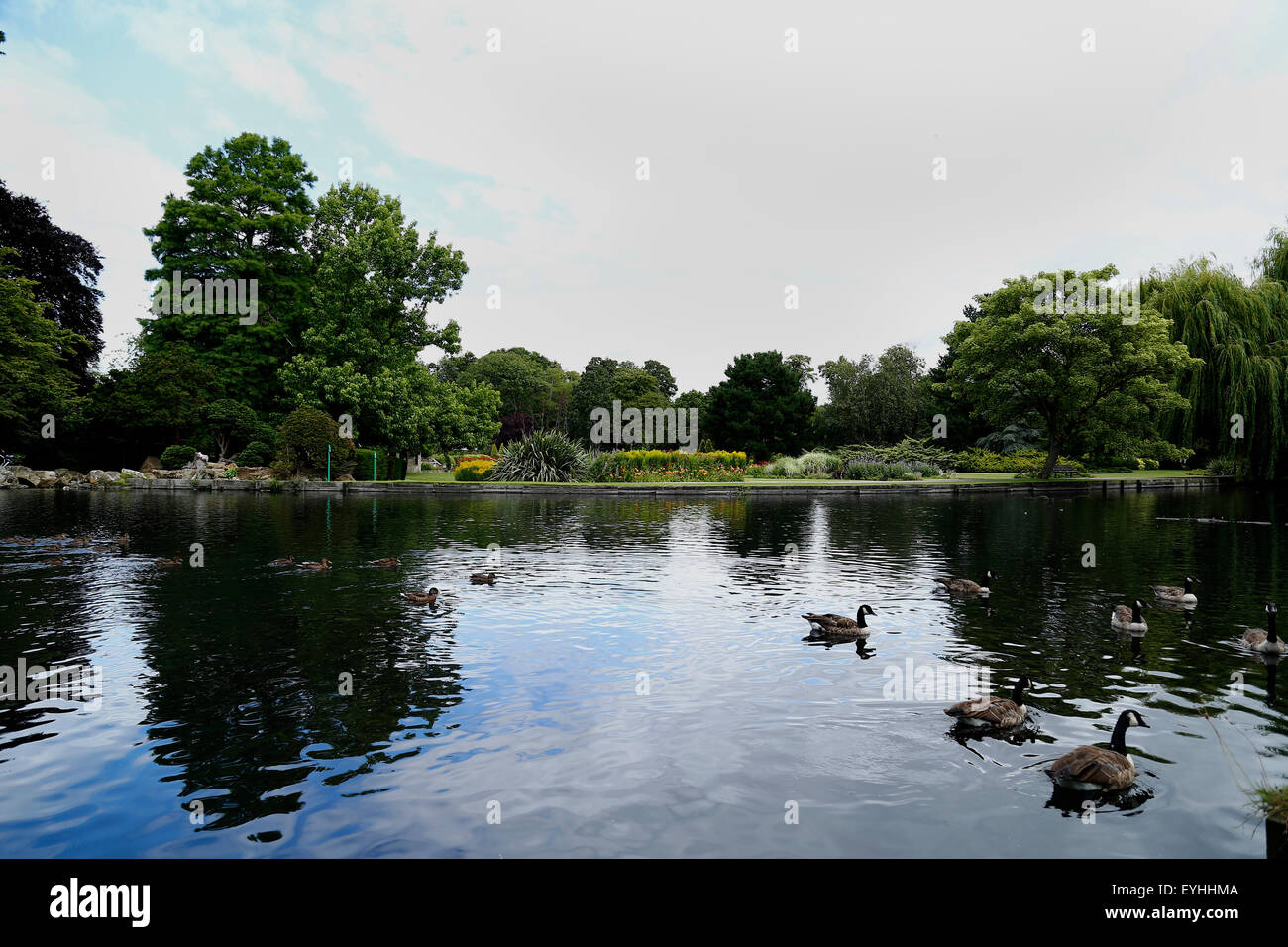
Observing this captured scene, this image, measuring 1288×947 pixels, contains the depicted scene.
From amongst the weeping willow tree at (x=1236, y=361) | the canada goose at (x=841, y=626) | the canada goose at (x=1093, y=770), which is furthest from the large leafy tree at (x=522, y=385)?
the canada goose at (x=1093, y=770)

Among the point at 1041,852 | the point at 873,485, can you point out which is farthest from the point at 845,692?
the point at 873,485

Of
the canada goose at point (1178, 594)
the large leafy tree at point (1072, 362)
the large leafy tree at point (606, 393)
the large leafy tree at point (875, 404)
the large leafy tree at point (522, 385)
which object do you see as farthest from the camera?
the large leafy tree at point (522, 385)

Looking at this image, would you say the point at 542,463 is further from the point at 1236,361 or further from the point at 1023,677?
the point at 1236,361

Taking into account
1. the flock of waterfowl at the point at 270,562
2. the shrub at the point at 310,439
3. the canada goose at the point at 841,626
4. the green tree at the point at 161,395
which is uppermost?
the green tree at the point at 161,395

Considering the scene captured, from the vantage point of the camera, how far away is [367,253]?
48000 millimetres

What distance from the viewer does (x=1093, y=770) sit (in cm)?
606

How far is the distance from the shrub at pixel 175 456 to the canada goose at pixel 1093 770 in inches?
2004

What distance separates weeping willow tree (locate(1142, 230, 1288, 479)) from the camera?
4103cm

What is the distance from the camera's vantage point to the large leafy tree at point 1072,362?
136 feet

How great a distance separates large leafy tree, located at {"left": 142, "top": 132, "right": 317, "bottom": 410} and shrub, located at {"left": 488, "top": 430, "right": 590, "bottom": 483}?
64.6 feet

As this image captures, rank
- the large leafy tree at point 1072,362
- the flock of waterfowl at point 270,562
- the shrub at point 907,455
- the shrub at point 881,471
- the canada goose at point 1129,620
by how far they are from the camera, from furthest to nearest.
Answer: the shrub at point 907,455 → the shrub at point 881,471 → the large leafy tree at point 1072,362 → the flock of waterfowl at point 270,562 → the canada goose at point 1129,620

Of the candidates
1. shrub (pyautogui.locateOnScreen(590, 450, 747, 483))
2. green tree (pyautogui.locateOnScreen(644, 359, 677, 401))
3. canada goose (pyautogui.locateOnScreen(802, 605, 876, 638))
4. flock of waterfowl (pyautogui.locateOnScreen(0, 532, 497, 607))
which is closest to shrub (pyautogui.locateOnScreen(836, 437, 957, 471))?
shrub (pyautogui.locateOnScreen(590, 450, 747, 483))

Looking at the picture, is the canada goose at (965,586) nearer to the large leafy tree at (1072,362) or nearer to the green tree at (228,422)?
the large leafy tree at (1072,362)
